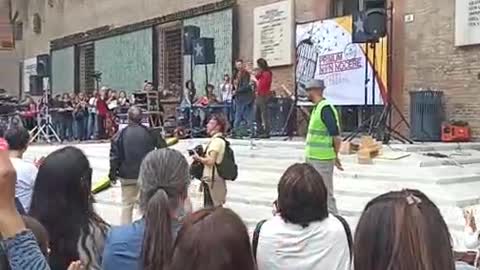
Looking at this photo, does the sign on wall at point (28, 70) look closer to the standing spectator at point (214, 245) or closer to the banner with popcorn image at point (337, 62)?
the banner with popcorn image at point (337, 62)

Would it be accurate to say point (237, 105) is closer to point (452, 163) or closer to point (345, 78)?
point (345, 78)

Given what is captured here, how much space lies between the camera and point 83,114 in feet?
83.5

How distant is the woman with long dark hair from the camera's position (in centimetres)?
325

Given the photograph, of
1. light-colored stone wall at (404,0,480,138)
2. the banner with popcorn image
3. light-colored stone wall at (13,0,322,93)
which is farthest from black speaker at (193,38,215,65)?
light-colored stone wall at (404,0,480,138)

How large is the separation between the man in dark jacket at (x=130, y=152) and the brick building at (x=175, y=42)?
8704 mm

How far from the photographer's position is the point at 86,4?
107 feet

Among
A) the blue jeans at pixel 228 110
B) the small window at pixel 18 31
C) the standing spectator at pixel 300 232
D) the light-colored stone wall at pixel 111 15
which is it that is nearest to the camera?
the standing spectator at pixel 300 232

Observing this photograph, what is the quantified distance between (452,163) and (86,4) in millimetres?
22762

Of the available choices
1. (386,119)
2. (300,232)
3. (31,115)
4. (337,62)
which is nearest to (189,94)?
(337,62)

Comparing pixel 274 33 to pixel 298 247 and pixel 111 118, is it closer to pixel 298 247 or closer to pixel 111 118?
pixel 111 118

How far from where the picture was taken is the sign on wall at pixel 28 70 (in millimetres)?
37344

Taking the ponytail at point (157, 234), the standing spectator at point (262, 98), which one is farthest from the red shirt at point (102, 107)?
the ponytail at point (157, 234)

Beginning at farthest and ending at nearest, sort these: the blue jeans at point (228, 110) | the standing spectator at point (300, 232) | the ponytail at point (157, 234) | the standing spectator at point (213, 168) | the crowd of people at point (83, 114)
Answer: the crowd of people at point (83, 114) < the blue jeans at point (228, 110) < the standing spectator at point (213, 168) < the standing spectator at point (300, 232) < the ponytail at point (157, 234)

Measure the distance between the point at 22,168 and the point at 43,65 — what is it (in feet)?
95.7
